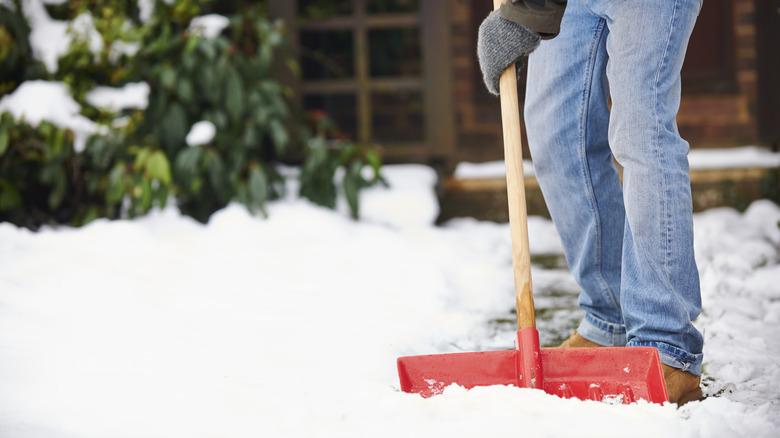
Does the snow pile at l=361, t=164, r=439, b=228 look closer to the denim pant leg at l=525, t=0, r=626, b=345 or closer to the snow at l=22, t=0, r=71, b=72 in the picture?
the snow at l=22, t=0, r=71, b=72

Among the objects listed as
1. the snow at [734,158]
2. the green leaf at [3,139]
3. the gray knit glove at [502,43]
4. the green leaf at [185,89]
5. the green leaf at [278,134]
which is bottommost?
the snow at [734,158]

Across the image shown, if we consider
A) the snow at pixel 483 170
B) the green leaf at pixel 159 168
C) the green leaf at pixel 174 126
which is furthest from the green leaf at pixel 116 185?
the snow at pixel 483 170

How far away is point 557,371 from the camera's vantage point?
4.99ft

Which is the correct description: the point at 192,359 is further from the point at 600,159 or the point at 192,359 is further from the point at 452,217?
the point at 452,217

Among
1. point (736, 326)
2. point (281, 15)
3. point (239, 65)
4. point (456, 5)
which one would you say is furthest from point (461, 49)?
point (736, 326)

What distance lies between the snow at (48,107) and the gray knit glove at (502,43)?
1.94 metres

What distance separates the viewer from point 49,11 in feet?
10.8

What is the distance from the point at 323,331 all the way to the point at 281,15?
6.99 feet

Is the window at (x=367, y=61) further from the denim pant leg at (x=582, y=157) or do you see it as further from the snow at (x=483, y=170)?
the denim pant leg at (x=582, y=157)

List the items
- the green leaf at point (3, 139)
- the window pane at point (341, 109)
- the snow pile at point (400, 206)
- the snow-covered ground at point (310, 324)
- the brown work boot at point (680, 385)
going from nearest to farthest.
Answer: the snow-covered ground at point (310, 324) → the brown work boot at point (680, 385) → the green leaf at point (3, 139) → the snow pile at point (400, 206) → the window pane at point (341, 109)

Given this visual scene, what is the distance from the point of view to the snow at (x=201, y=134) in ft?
10.5

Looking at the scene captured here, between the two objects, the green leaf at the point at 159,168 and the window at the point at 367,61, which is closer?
the green leaf at the point at 159,168

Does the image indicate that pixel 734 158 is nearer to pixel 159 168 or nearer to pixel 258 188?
pixel 258 188

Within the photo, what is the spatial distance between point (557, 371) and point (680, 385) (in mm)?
222
